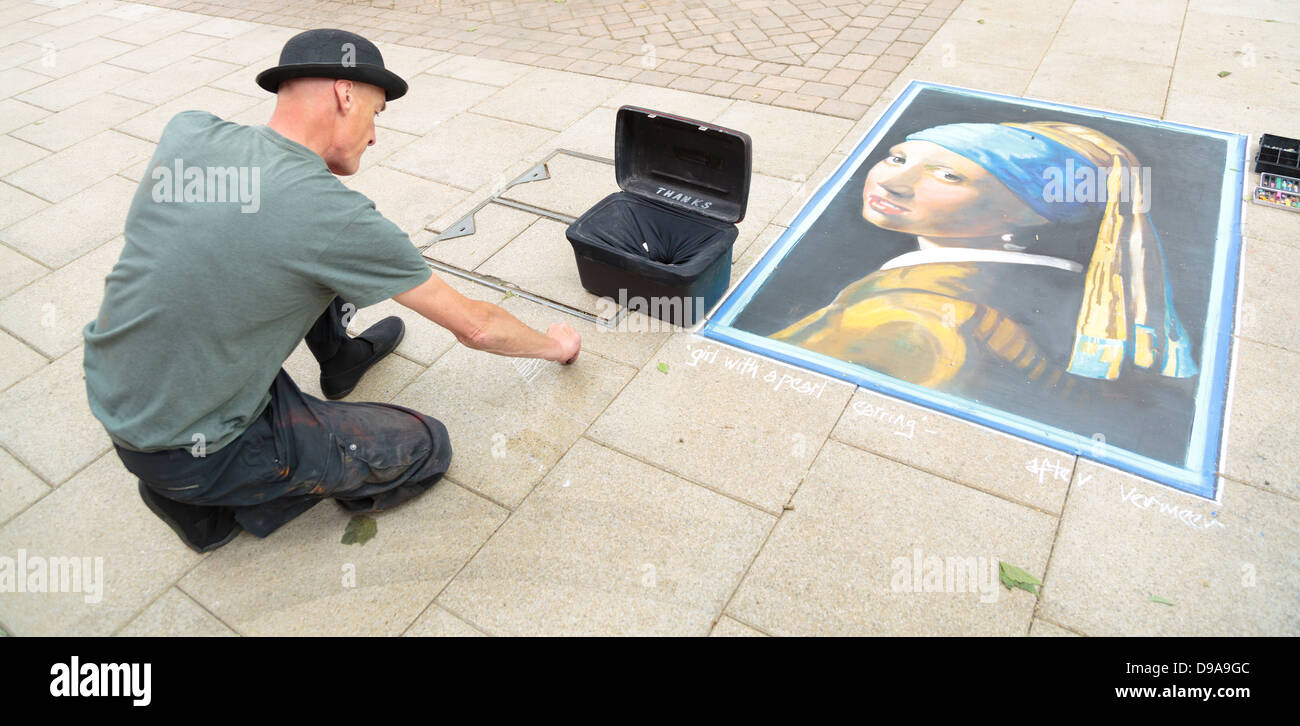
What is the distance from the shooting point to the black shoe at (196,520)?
251 centimetres

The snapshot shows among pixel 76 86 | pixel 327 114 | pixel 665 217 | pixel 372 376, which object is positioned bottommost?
pixel 372 376

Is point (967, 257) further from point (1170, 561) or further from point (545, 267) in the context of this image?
point (545, 267)

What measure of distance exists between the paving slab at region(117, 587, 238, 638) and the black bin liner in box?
6.66 feet

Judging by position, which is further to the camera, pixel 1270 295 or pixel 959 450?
pixel 1270 295

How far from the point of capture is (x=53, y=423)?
126 inches

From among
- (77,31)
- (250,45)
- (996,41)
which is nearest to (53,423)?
(250,45)

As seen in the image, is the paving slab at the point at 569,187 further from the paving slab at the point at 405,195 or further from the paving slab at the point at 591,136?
the paving slab at the point at 405,195

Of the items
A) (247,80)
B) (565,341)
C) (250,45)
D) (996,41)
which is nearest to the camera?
(565,341)

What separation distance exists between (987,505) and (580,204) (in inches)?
109

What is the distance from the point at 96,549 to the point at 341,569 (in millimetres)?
965

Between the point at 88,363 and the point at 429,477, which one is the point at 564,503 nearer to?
the point at 429,477

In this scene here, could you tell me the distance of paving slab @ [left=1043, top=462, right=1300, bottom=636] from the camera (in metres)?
2.30

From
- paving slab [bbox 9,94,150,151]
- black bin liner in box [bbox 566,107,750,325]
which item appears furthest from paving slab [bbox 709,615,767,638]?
paving slab [bbox 9,94,150,151]

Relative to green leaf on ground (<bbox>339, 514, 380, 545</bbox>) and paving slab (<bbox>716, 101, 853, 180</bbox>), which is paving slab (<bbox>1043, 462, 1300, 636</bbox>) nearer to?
green leaf on ground (<bbox>339, 514, 380, 545</bbox>)
